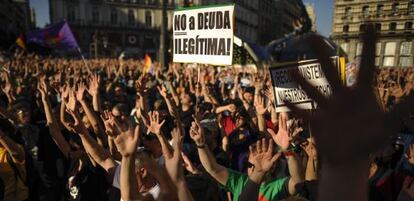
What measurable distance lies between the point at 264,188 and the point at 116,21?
61.2m

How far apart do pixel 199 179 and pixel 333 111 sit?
2.23 metres

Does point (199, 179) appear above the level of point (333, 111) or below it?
below

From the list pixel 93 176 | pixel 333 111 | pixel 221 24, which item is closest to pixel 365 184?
pixel 333 111

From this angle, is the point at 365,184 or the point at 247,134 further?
the point at 247,134

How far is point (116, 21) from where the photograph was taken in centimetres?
6012

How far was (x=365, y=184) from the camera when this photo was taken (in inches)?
40.9

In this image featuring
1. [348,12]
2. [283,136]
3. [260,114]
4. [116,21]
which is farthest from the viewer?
[116,21]

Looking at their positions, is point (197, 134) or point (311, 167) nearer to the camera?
point (311, 167)

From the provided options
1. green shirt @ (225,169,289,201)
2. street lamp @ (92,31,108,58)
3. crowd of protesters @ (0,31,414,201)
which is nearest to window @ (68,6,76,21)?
street lamp @ (92,31,108,58)

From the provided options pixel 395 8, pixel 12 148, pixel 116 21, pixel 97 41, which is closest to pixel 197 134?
pixel 12 148

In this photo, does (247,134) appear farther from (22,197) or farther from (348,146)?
(348,146)

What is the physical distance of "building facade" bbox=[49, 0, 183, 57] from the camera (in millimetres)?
55719

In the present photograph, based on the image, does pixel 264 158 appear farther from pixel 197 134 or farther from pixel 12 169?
pixel 12 169

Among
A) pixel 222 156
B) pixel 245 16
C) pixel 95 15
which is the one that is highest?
pixel 95 15
